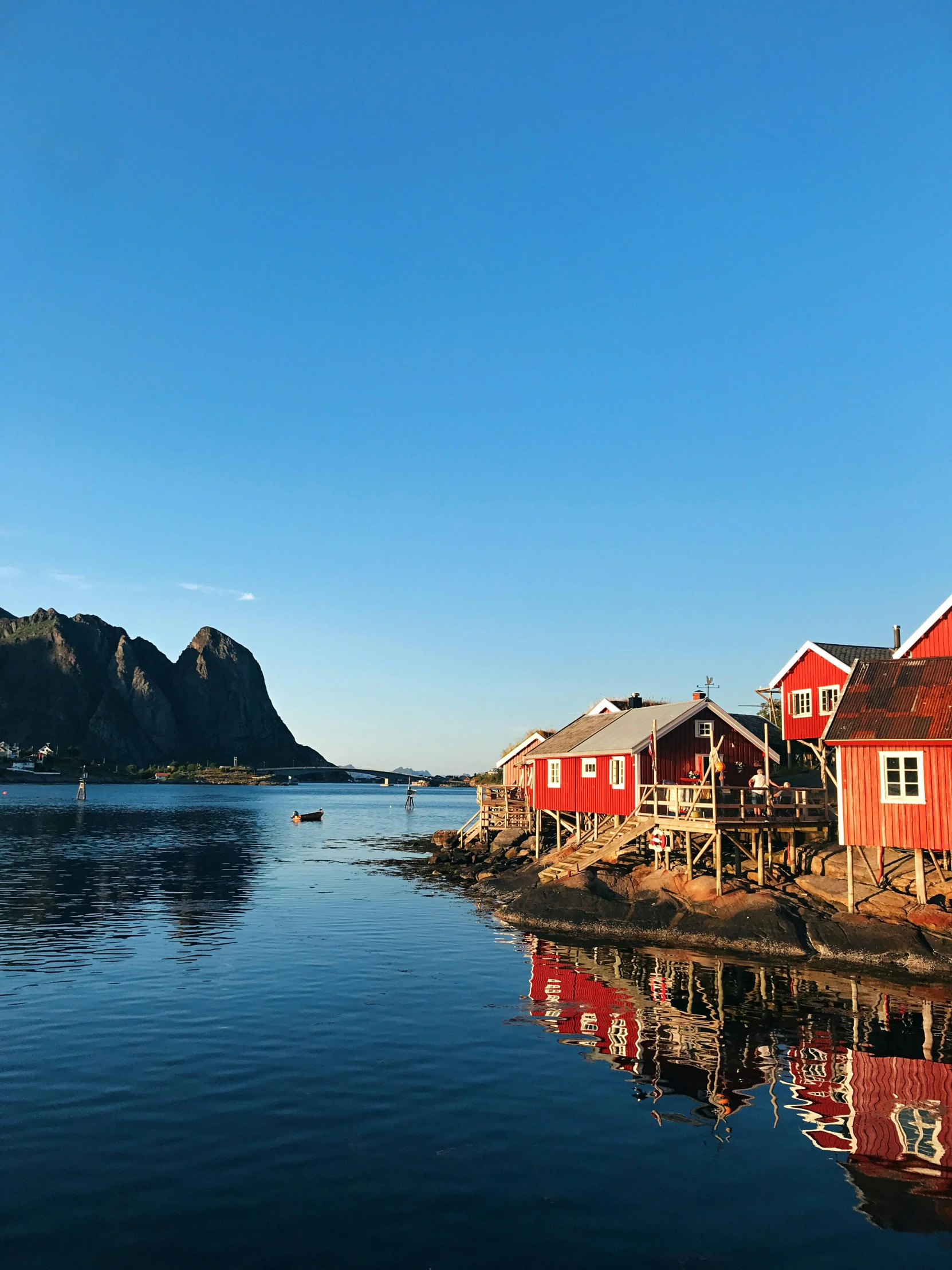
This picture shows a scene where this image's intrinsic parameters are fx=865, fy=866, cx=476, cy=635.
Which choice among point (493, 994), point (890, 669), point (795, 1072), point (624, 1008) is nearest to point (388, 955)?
point (493, 994)

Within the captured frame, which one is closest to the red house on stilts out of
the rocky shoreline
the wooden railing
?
the rocky shoreline

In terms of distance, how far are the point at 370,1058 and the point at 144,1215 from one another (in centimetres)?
726

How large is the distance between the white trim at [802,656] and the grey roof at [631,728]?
6562 millimetres

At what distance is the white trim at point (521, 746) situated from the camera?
72.4 metres

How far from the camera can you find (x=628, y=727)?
46.9 metres

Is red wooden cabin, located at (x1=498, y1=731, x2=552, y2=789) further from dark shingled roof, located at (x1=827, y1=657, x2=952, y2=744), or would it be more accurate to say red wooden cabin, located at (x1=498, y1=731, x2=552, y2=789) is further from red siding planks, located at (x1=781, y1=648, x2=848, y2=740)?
dark shingled roof, located at (x1=827, y1=657, x2=952, y2=744)

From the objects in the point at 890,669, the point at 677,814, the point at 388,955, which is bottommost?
the point at 388,955

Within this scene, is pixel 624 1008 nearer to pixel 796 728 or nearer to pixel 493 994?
pixel 493 994

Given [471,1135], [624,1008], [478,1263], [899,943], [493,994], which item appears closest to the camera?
[478,1263]

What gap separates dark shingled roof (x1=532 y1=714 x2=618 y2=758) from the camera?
51344 millimetres

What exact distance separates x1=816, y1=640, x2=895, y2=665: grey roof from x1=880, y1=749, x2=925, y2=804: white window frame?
1589cm

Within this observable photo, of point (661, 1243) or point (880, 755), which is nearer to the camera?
point (661, 1243)

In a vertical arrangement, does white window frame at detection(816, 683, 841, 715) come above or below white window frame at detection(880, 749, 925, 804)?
above

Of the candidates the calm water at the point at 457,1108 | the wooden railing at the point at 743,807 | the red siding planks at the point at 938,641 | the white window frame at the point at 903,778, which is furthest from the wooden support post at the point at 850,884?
the red siding planks at the point at 938,641
